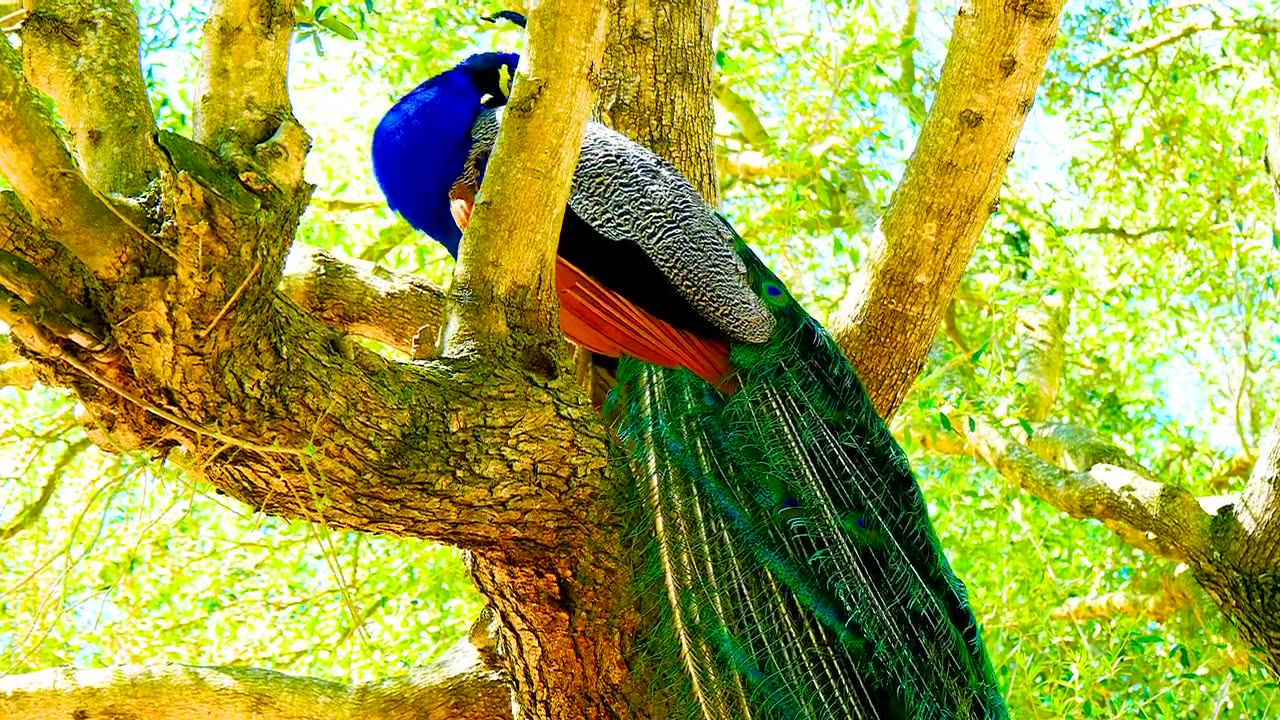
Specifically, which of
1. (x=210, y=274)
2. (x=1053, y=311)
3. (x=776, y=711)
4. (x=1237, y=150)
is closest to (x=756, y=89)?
(x=1053, y=311)

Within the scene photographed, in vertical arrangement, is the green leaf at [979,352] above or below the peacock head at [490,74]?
below

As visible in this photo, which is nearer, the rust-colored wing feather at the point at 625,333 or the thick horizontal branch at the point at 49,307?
the thick horizontal branch at the point at 49,307

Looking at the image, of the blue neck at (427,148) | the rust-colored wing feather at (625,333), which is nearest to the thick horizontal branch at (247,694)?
the rust-colored wing feather at (625,333)

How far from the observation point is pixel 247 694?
290 centimetres

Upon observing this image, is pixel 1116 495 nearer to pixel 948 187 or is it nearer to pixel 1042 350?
pixel 1042 350

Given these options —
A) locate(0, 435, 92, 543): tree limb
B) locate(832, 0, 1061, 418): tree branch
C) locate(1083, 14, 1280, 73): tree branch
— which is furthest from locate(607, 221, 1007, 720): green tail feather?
locate(1083, 14, 1280, 73): tree branch

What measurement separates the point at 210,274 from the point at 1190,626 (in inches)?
160

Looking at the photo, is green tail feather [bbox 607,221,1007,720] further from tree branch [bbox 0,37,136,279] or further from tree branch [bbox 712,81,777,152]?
tree branch [bbox 712,81,777,152]

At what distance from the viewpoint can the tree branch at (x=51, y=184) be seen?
62.2 inches

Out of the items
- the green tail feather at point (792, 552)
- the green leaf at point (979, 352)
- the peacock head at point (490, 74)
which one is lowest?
the green tail feather at point (792, 552)

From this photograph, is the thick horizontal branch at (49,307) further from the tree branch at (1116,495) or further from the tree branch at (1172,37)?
the tree branch at (1172,37)

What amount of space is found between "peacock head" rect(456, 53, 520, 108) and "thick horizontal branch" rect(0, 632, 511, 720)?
158cm

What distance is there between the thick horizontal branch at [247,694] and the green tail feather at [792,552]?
2.32 feet

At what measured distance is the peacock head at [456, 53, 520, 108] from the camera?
3584 millimetres
